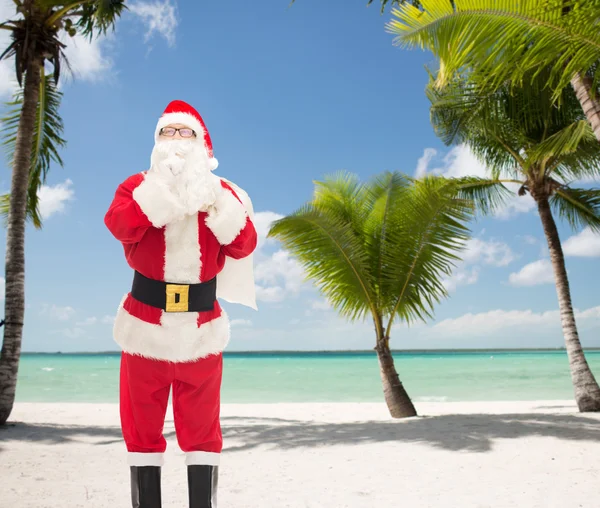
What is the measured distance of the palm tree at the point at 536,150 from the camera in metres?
7.56

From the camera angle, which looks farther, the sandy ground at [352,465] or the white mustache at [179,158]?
the sandy ground at [352,465]

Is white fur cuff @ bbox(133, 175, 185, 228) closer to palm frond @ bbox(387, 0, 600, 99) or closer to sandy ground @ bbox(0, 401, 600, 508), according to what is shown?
sandy ground @ bbox(0, 401, 600, 508)

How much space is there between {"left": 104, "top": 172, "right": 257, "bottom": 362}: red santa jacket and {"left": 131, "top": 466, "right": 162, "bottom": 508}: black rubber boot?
20.1 inches

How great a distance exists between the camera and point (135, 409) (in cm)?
224

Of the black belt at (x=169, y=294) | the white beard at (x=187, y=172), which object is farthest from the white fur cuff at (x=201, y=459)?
the white beard at (x=187, y=172)

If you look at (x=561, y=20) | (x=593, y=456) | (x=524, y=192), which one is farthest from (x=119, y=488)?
(x=524, y=192)

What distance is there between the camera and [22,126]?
23.9 feet

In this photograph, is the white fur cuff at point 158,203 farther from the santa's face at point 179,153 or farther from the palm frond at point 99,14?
the palm frond at point 99,14

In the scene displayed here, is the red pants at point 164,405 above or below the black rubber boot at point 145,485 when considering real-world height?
above

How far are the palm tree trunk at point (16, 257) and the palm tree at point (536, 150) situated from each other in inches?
232

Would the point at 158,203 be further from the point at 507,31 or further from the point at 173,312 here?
the point at 507,31

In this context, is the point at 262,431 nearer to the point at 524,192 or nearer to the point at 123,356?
the point at 123,356

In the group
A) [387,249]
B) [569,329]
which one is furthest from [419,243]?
[569,329]

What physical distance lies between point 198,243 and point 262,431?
187 inches
